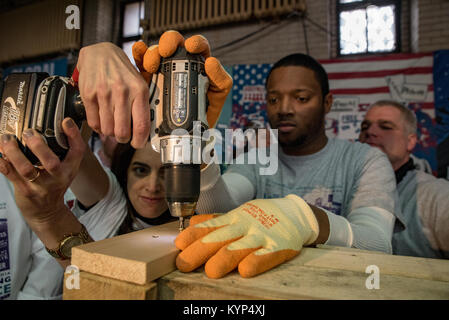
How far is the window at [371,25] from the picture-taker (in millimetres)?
3643

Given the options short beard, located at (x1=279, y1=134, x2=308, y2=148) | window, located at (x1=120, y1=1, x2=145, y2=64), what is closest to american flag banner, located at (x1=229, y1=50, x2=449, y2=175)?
short beard, located at (x1=279, y1=134, x2=308, y2=148)

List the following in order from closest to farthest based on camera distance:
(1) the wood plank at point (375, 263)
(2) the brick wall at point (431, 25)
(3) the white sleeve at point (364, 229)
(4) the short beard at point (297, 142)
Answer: (1) the wood plank at point (375, 263), (3) the white sleeve at point (364, 229), (4) the short beard at point (297, 142), (2) the brick wall at point (431, 25)

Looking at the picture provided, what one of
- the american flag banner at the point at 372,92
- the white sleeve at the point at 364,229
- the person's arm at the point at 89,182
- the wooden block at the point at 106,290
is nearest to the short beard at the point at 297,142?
the white sleeve at the point at 364,229

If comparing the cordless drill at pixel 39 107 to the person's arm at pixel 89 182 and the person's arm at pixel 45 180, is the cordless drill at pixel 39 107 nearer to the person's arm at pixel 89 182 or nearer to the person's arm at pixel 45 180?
the person's arm at pixel 45 180

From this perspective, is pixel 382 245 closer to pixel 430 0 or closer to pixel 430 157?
pixel 430 157

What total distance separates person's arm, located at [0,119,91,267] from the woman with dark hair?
0.49 metres

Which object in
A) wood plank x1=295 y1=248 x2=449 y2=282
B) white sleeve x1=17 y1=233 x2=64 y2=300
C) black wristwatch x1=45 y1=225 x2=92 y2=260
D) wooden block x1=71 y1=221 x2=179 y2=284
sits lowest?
white sleeve x1=17 y1=233 x2=64 y2=300

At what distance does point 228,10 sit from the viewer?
4.10 meters

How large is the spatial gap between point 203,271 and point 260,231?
18 cm

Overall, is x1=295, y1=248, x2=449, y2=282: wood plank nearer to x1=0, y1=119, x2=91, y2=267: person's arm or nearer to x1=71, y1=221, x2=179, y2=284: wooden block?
x1=71, y1=221, x2=179, y2=284: wooden block

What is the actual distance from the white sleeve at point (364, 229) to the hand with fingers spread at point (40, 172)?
90cm

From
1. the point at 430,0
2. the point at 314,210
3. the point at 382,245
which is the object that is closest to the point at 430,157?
the point at 430,0

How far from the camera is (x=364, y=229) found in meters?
1.06

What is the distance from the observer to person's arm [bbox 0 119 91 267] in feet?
2.67
